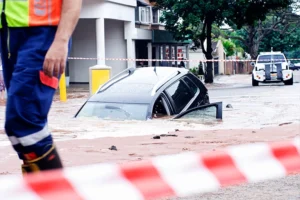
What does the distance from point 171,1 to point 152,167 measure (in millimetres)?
37505

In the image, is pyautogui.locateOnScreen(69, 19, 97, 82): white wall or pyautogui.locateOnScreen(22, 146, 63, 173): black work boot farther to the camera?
pyautogui.locateOnScreen(69, 19, 97, 82): white wall

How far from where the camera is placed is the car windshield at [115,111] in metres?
12.2

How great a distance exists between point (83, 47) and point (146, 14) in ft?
24.4

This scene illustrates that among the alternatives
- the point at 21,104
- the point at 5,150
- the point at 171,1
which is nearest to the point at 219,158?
the point at 21,104

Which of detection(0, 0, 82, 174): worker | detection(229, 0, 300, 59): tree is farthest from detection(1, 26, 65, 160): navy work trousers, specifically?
detection(229, 0, 300, 59): tree

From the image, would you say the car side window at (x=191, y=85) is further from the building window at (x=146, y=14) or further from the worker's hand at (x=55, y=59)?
the building window at (x=146, y=14)

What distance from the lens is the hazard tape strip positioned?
2.54 m

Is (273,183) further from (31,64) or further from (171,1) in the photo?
(171,1)

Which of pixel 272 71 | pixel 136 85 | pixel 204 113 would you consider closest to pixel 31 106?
pixel 136 85

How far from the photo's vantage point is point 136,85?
12.7m

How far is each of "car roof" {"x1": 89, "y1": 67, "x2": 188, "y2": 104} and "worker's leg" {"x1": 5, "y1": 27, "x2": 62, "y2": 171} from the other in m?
8.78

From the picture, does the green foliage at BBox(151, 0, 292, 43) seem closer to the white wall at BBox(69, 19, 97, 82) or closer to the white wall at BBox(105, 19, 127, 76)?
the white wall at BBox(105, 19, 127, 76)

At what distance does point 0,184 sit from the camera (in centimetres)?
253

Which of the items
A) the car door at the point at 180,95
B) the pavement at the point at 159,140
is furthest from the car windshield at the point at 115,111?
the car door at the point at 180,95
